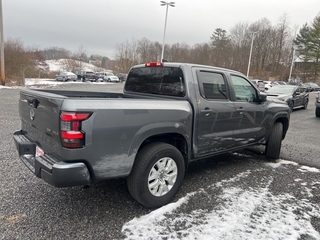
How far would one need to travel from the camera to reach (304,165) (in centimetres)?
470

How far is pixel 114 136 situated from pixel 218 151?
1.95 metres

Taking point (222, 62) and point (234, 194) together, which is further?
point (222, 62)

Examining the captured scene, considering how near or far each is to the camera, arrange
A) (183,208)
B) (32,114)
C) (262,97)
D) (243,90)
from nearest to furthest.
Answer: (32,114) < (183,208) < (243,90) < (262,97)

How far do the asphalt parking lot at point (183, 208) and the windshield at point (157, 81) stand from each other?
147 centimetres

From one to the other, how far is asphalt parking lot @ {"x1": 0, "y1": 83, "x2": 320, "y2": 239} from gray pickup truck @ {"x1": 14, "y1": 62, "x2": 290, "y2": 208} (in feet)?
1.19

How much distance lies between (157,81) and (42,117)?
1784 mm

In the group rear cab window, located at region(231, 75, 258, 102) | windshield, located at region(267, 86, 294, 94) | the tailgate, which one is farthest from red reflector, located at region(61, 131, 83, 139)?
windshield, located at region(267, 86, 294, 94)

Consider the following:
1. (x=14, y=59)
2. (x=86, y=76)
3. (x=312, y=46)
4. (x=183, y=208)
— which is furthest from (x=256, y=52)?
(x=183, y=208)

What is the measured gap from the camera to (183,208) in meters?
2.96

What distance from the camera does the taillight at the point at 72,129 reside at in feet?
7.27

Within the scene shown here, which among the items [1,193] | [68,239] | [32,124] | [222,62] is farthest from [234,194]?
[222,62]

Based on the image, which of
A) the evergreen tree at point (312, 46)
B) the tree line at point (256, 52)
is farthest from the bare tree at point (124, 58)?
the evergreen tree at point (312, 46)

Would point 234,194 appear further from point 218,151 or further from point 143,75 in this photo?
point 143,75

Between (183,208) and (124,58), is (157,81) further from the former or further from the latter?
(124,58)
